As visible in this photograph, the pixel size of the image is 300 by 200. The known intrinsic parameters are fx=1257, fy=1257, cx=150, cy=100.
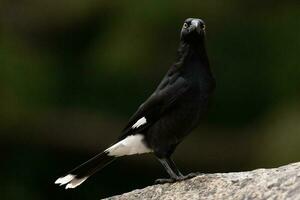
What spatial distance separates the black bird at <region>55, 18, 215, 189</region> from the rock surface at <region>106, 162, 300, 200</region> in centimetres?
7

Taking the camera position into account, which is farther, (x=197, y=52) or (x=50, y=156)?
(x=50, y=156)

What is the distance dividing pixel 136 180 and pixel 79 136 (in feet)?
1.72

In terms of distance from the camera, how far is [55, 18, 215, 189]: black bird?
5.14 m

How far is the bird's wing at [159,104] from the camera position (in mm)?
5160

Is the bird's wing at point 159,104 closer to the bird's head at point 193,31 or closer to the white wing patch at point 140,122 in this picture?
the white wing patch at point 140,122

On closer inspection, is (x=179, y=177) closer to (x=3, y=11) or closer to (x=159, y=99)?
(x=159, y=99)

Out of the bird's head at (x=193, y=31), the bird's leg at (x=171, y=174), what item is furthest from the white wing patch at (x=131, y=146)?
the bird's head at (x=193, y=31)

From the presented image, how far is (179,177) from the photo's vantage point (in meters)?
5.18

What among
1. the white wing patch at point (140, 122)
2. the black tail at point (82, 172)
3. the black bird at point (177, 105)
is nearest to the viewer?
the black bird at point (177, 105)

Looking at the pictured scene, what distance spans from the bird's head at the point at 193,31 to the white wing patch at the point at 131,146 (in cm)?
46

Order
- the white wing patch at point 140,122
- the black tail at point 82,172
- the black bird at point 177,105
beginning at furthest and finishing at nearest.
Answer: the black tail at point 82,172 → the white wing patch at point 140,122 → the black bird at point 177,105

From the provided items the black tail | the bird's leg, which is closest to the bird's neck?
the bird's leg

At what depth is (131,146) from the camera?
5.35 metres

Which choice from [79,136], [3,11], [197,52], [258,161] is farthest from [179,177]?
[3,11]
